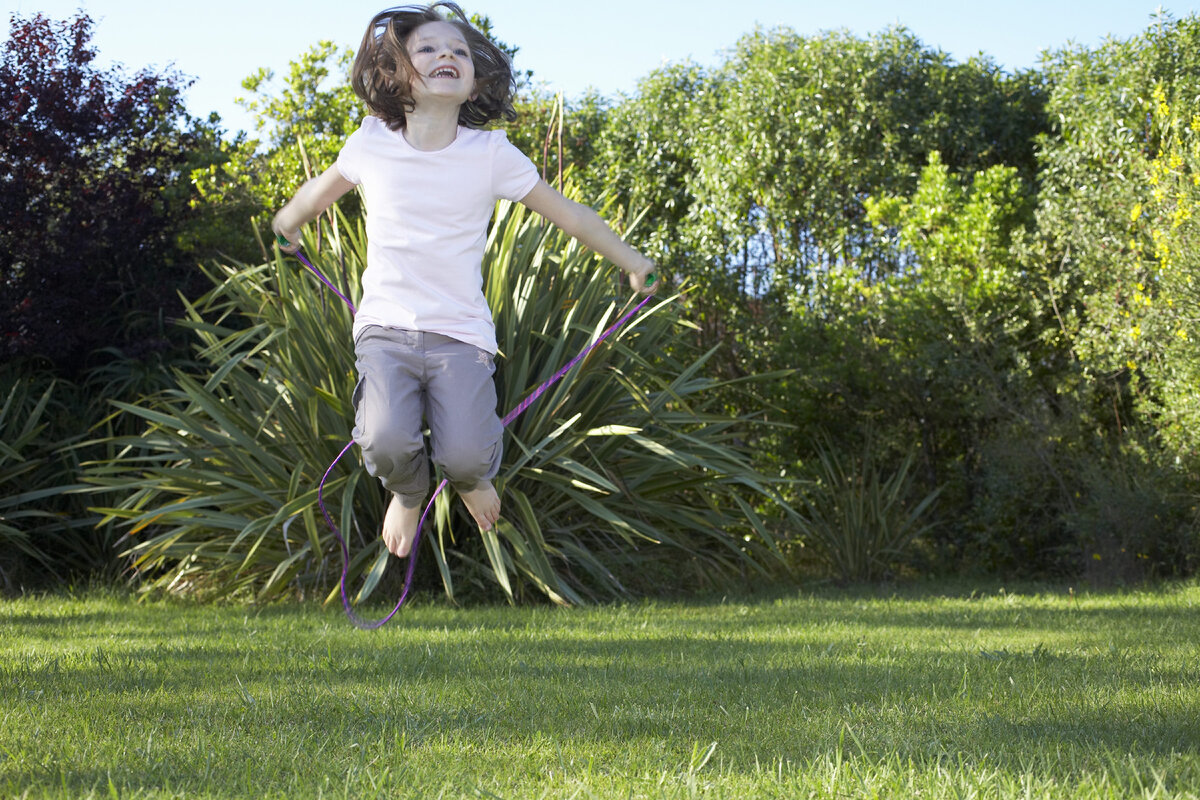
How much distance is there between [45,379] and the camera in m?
9.07

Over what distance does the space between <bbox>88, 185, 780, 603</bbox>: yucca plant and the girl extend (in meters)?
2.49

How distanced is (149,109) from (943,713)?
827 cm

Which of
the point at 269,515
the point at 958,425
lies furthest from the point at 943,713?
the point at 958,425

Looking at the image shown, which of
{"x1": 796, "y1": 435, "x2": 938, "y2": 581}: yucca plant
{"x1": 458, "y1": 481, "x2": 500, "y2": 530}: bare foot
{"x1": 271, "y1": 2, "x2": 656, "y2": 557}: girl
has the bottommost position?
{"x1": 796, "y1": 435, "x2": 938, "y2": 581}: yucca plant

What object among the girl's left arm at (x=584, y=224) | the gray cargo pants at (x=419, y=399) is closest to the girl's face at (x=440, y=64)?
the girl's left arm at (x=584, y=224)

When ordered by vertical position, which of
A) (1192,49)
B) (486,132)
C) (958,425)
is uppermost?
(1192,49)

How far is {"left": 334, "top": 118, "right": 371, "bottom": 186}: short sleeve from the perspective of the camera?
4.07 metres

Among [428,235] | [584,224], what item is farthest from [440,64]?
[584,224]

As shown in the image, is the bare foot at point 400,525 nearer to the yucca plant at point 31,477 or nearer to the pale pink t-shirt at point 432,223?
the pale pink t-shirt at point 432,223

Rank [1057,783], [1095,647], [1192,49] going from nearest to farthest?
[1057,783] < [1095,647] < [1192,49]

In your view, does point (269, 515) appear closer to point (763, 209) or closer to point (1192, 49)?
point (763, 209)

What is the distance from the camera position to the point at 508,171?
4.04m

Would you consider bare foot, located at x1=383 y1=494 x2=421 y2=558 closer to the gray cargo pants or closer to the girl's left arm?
the gray cargo pants

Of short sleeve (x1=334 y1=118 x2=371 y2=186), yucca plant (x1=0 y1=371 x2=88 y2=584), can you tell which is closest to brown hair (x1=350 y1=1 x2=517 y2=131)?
short sleeve (x1=334 y1=118 x2=371 y2=186)
